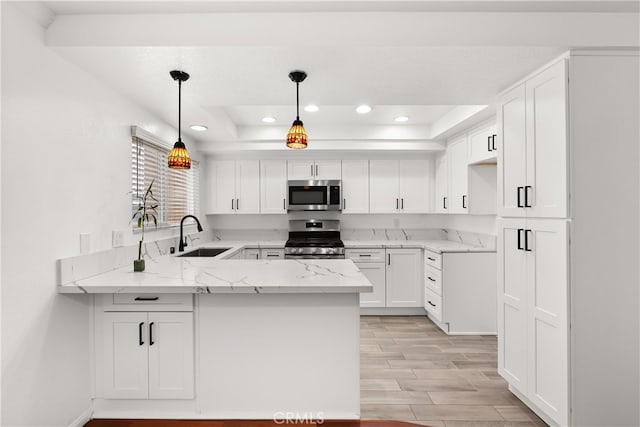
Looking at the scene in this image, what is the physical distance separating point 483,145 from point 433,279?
161cm

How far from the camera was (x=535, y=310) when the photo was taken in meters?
2.16

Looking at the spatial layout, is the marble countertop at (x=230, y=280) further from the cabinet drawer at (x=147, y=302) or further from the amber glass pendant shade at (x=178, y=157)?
the amber glass pendant shade at (x=178, y=157)

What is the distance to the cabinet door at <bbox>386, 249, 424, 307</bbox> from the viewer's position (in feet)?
14.5

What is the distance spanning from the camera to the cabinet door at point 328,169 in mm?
4805

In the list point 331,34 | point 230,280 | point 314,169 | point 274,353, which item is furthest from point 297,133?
point 314,169

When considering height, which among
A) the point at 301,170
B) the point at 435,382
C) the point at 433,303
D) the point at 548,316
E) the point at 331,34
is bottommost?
the point at 435,382

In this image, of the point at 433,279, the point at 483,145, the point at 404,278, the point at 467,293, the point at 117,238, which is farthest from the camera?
the point at 404,278

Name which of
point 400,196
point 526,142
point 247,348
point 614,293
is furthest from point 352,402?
point 400,196

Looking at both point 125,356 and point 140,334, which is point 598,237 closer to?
point 140,334

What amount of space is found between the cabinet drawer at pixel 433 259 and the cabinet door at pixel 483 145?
1.12 meters

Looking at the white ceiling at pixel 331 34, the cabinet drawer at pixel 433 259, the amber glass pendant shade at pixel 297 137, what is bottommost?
the cabinet drawer at pixel 433 259

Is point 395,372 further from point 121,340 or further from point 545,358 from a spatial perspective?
point 121,340

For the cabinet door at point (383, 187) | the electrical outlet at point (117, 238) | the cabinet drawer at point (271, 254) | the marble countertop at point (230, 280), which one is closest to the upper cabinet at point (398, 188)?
the cabinet door at point (383, 187)

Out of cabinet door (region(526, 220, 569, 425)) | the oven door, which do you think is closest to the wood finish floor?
cabinet door (region(526, 220, 569, 425))
